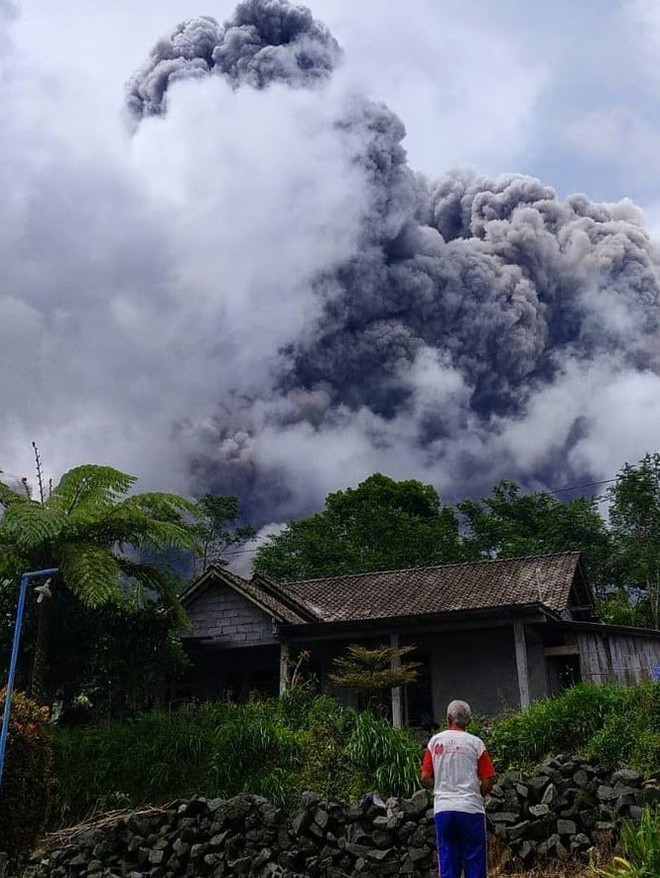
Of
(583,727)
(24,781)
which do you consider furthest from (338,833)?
(24,781)

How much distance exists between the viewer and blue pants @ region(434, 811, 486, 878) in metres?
7.30

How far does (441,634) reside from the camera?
21.5 metres

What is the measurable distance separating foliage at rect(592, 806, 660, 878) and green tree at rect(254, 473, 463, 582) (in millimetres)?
33787

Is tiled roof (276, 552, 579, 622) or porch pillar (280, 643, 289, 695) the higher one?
tiled roof (276, 552, 579, 622)

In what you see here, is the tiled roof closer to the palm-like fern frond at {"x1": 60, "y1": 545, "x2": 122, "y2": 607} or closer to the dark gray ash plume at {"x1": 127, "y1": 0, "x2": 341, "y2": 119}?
the palm-like fern frond at {"x1": 60, "y1": 545, "x2": 122, "y2": 607}

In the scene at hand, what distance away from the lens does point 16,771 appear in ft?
35.9

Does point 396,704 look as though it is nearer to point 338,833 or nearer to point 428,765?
point 338,833

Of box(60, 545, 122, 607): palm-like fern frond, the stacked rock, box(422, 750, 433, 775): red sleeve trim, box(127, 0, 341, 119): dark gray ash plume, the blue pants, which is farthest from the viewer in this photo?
box(127, 0, 341, 119): dark gray ash plume

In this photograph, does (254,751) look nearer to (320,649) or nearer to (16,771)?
(16,771)

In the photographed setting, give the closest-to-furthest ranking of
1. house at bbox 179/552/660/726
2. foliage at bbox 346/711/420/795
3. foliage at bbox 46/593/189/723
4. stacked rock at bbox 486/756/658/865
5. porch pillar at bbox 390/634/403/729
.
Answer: stacked rock at bbox 486/756/658/865 → foliage at bbox 346/711/420/795 → foliage at bbox 46/593/189/723 → porch pillar at bbox 390/634/403/729 → house at bbox 179/552/660/726

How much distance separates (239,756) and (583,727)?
515 cm

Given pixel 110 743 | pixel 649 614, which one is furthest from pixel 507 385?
pixel 110 743

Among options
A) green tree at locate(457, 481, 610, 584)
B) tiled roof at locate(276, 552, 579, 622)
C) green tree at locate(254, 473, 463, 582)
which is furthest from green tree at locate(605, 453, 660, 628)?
tiled roof at locate(276, 552, 579, 622)

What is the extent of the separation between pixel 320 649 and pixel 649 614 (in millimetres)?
22758
